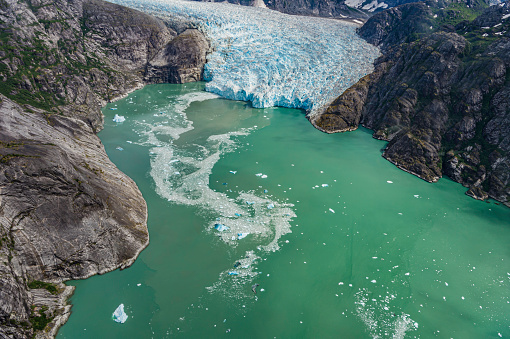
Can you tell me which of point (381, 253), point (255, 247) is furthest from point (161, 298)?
point (381, 253)

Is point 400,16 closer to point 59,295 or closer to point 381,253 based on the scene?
point 381,253

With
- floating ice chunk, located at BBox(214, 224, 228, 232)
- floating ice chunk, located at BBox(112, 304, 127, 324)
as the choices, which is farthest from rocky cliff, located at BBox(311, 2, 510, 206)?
floating ice chunk, located at BBox(112, 304, 127, 324)

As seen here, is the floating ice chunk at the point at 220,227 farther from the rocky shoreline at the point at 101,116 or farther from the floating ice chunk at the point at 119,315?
the floating ice chunk at the point at 119,315

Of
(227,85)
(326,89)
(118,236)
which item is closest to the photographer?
(118,236)

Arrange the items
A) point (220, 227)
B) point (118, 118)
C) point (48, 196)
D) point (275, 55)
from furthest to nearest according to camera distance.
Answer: point (275, 55)
point (118, 118)
point (220, 227)
point (48, 196)

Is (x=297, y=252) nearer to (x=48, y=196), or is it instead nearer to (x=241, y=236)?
(x=241, y=236)

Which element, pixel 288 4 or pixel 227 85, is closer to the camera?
pixel 227 85

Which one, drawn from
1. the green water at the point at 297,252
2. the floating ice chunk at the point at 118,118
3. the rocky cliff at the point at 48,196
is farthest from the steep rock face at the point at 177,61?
the green water at the point at 297,252

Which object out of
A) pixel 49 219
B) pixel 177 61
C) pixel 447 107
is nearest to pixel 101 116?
pixel 177 61
